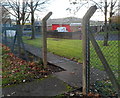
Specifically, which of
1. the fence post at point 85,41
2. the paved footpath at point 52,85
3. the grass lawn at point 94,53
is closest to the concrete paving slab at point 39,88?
the paved footpath at point 52,85

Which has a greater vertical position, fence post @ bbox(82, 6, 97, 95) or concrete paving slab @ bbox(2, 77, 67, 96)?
fence post @ bbox(82, 6, 97, 95)

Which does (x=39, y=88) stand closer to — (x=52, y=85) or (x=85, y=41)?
(x=52, y=85)

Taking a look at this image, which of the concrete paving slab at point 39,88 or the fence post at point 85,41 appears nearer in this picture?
the fence post at point 85,41

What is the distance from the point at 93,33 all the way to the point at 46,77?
1967 mm

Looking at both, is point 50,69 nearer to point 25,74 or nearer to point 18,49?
point 25,74

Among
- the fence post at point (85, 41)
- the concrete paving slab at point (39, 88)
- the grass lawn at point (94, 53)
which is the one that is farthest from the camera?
the grass lawn at point (94, 53)

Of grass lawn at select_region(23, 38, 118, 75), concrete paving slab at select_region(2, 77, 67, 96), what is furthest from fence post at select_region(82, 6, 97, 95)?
concrete paving slab at select_region(2, 77, 67, 96)

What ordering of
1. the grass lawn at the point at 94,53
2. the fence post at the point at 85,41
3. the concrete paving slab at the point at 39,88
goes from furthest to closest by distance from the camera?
the grass lawn at the point at 94,53
the concrete paving slab at the point at 39,88
the fence post at the point at 85,41

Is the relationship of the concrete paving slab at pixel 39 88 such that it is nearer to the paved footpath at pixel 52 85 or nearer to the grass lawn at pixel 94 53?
the paved footpath at pixel 52 85

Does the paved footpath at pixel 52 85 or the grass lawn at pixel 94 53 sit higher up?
the grass lawn at pixel 94 53

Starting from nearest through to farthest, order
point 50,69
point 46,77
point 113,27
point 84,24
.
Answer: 1. point 113,27
2. point 84,24
3. point 46,77
4. point 50,69

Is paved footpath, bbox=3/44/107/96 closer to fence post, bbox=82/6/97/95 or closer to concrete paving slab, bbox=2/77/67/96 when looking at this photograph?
concrete paving slab, bbox=2/77/67/96

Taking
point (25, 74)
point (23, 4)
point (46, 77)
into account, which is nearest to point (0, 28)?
point (25, 74)

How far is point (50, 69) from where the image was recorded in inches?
186
